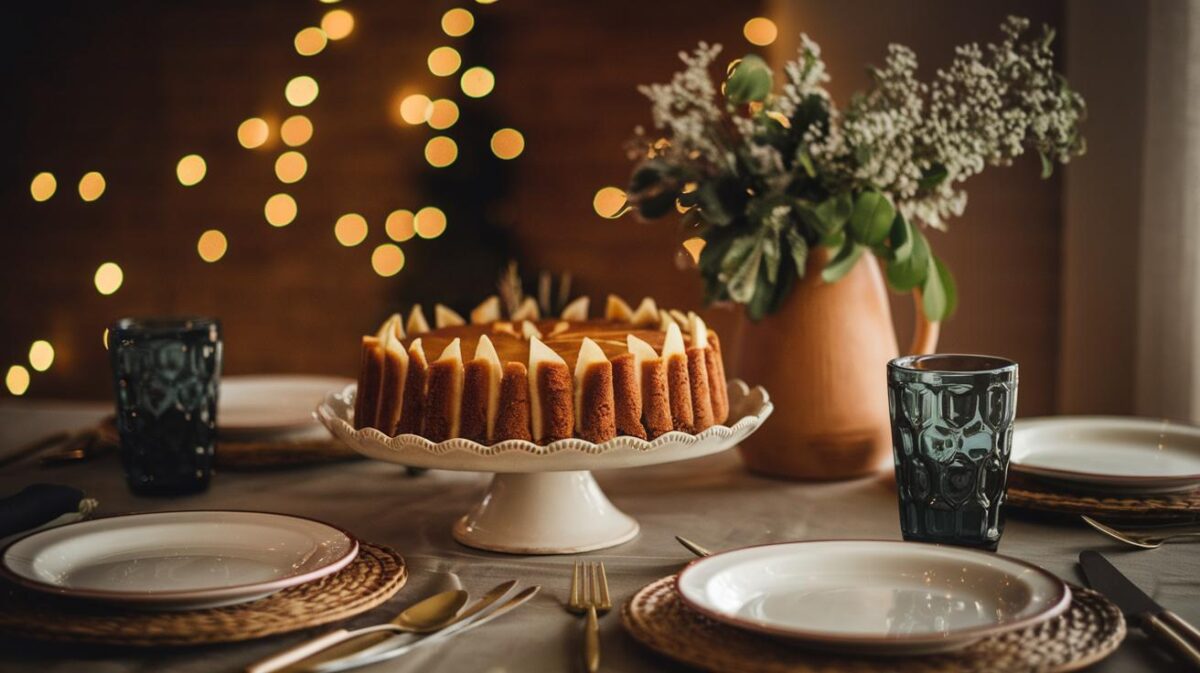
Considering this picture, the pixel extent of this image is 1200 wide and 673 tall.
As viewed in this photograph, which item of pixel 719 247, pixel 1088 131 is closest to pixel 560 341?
pixel 719 247

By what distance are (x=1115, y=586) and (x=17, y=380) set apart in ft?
12.2

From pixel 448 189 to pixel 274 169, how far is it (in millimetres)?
591

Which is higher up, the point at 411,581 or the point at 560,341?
the point at 560,341

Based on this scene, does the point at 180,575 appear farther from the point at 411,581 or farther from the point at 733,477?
the point at 733,477

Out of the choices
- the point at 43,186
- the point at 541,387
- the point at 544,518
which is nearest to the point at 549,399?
the point at 541,387

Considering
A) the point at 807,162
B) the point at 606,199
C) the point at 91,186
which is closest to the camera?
the point at 807,162

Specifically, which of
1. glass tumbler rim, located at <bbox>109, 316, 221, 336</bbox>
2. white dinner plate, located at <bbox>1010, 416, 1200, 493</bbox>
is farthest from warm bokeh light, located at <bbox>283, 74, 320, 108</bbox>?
white dinner plate, located at <bbox>1010, 416, 1200, 493</bbox>

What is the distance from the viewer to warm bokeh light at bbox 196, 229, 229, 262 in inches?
143

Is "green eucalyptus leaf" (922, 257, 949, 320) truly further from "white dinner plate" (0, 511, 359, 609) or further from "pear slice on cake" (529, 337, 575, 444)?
"white dinner plate" (0, 511, 359, 609)

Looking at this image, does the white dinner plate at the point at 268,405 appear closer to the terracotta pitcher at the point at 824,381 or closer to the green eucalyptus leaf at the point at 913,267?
the terracotta pitcher at the point at 824,381

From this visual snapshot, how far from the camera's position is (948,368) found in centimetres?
107

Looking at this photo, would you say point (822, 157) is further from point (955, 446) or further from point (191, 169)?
point (191, 169)

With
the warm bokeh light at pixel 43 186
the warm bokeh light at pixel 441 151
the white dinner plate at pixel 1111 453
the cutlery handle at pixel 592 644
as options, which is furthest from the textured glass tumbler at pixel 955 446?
the warm bokeh light at pixel 43 186

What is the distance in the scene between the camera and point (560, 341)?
1.31 metres
